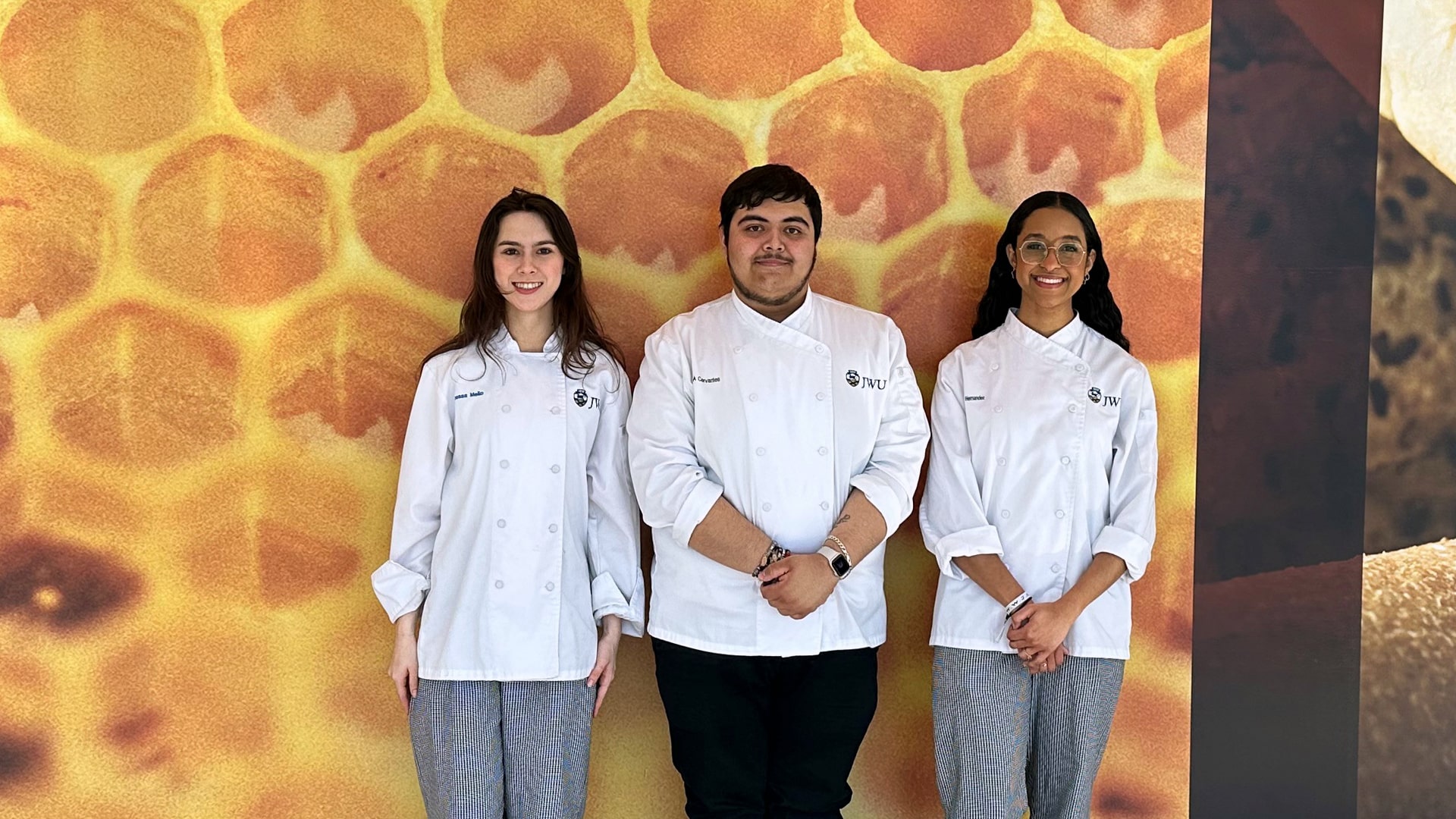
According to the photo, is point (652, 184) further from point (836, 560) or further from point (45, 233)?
point (45, 233)

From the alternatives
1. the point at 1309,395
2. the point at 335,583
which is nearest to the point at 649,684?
the point at 335,583

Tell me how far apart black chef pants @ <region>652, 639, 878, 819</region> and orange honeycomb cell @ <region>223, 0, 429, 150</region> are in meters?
1.25

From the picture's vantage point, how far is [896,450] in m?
2.06

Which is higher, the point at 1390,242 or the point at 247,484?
the point at 1390,242

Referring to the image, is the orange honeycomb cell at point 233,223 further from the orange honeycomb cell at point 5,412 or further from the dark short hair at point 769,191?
the dark short hair at point 769,191

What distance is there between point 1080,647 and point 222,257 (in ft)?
6.04

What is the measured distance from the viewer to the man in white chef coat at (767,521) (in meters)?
1.96

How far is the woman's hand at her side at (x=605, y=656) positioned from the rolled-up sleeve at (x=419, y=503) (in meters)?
0.34

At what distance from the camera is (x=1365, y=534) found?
8.14ft

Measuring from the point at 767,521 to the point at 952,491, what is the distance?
0.39 metres

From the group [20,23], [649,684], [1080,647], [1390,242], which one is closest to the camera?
[1080,647]

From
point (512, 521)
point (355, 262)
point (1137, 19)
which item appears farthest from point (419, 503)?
point (1137, 19)

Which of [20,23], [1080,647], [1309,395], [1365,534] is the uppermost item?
[20,23]

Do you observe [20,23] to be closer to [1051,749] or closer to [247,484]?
[247,484]
